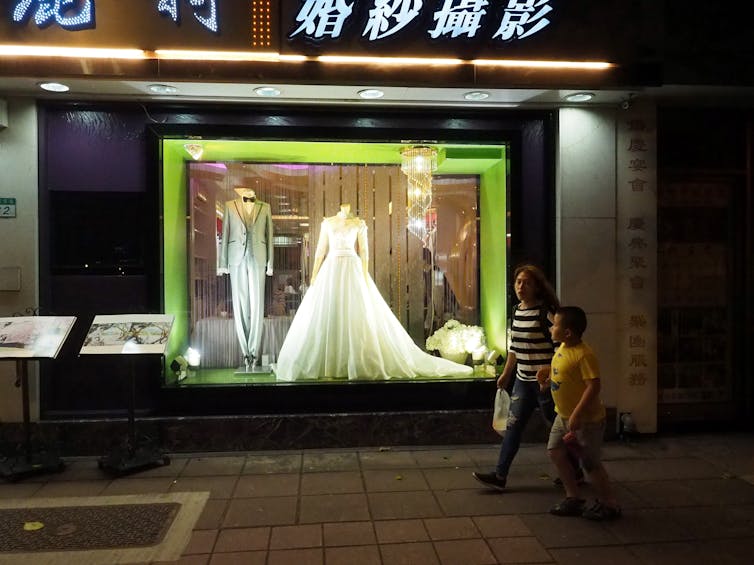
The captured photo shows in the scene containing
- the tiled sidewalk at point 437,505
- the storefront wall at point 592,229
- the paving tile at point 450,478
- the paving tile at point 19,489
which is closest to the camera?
the tiled sidewalk at point 437,505

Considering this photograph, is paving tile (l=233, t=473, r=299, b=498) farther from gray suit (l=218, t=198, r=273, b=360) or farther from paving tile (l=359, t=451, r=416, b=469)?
gray suit (l=218, t=198, r=273, b=360)

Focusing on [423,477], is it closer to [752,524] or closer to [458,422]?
[458,422]

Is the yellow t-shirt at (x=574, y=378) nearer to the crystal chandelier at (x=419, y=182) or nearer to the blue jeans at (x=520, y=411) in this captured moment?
the blue jeans at (x=520, y=411)

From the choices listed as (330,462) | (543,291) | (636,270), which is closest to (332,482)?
(330,462)

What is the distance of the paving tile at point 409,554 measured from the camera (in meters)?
3.92

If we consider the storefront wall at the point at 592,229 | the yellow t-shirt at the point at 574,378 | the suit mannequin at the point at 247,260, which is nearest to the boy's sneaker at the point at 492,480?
the yellow t-shirt at the point at 574,378

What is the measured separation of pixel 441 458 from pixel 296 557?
93.4 inches

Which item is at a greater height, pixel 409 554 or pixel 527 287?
pixel 527 287

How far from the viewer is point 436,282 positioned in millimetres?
7965

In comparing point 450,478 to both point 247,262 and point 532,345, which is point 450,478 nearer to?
point 532,345

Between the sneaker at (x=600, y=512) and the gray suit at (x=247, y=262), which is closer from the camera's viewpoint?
the sneaker at (x=600, y=512)

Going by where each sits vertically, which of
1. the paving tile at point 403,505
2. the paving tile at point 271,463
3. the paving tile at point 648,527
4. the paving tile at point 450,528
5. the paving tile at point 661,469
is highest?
the paving tile at point 271,463

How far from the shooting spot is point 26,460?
550 centimetres

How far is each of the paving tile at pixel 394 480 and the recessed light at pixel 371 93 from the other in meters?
3.77
